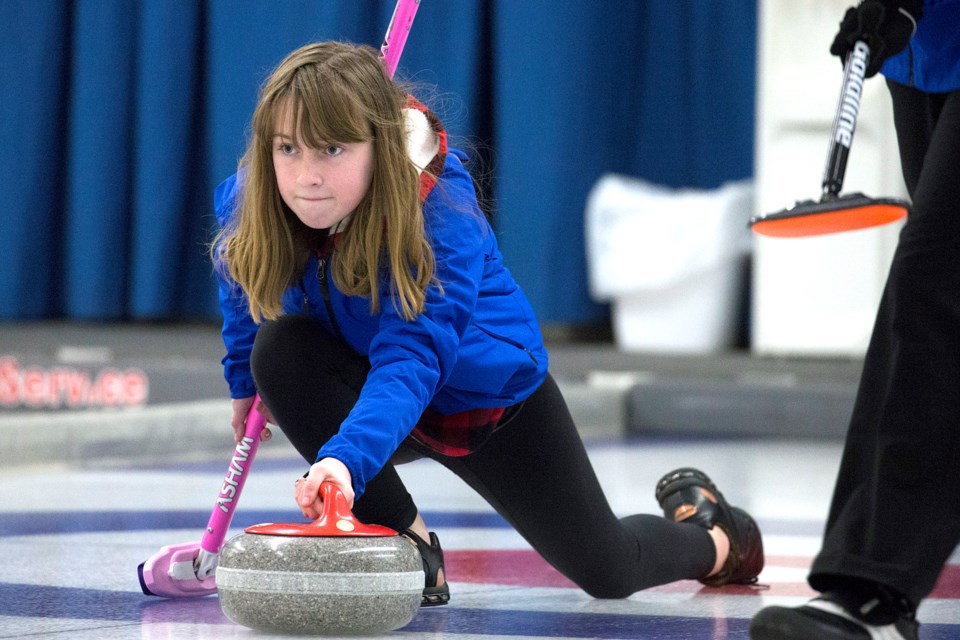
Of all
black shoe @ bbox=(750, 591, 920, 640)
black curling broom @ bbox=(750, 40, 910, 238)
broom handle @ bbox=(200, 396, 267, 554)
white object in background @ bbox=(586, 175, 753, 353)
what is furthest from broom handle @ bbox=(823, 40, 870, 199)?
white object in background @ bbox=(586, 175, 753, 353)

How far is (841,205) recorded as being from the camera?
50.5 inches

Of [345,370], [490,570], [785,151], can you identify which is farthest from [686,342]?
[345,370]

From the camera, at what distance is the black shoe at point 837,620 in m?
1.24

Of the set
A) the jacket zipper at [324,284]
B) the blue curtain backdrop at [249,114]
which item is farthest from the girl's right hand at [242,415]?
the blue curtain backdrop at [249,114]

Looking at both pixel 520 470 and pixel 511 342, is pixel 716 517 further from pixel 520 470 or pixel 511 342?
pixel 511 342

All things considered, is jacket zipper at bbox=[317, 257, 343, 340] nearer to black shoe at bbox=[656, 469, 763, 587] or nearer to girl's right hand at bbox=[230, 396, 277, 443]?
girl's right hand at bbox=[230, 396, 277, 443]

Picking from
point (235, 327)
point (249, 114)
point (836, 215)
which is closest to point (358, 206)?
point (235, 327)

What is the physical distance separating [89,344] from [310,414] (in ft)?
11.7

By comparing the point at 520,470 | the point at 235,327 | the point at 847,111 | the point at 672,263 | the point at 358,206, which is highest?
the point at 847,111

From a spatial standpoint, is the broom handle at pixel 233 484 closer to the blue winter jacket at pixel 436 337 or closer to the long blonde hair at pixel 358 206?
the blue winter jacket at pixel 436 337

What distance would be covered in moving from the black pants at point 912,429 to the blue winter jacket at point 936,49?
0.08 metres

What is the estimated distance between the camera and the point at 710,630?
1487mm

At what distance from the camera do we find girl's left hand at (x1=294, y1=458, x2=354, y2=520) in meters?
1.31

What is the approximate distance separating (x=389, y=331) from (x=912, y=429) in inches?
19.5
